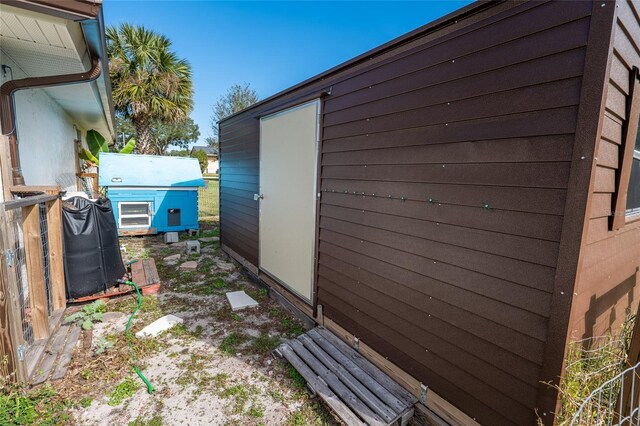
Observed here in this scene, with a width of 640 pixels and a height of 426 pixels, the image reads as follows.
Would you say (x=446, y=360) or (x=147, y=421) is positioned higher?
(x=446, y=360)

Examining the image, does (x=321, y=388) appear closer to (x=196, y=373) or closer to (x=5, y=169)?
(x=196, y=373)

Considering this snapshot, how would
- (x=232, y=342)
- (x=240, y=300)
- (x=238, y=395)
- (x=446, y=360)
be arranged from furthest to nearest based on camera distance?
1. (x=240, y=300)
2. (x=232, y=342)
3. (x=238, y=395)
4. (x=446, y=360)

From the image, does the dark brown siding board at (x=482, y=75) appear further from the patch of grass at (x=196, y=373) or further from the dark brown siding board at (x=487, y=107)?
the patch of grass at (x=196, y=373)

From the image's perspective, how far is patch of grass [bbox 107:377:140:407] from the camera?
214 cm

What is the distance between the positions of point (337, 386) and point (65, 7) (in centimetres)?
337

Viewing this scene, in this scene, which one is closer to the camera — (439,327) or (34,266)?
(439,327)

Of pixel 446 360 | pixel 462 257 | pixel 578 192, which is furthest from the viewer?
pixel 446 360

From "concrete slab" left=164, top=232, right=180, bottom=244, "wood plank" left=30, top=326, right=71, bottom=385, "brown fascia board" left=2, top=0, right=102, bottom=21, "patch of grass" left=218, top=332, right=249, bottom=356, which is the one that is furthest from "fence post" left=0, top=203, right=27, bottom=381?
"concrete slab" left=164, top=232, right=180, bottom=244

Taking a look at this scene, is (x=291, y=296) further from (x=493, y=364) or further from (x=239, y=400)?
(x=493, y=364)

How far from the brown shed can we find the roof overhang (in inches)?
81.8

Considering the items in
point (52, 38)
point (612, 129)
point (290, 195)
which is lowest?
point (290, 195)

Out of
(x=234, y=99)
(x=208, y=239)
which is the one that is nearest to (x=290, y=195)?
(x=208, y=239)

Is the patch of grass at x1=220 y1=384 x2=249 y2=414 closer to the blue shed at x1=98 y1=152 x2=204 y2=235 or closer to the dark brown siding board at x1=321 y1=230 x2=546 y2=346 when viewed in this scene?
the dark brown siding board at x1=321 y1=230 x2=546 y2=346

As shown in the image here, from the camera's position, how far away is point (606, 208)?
1583 mm
